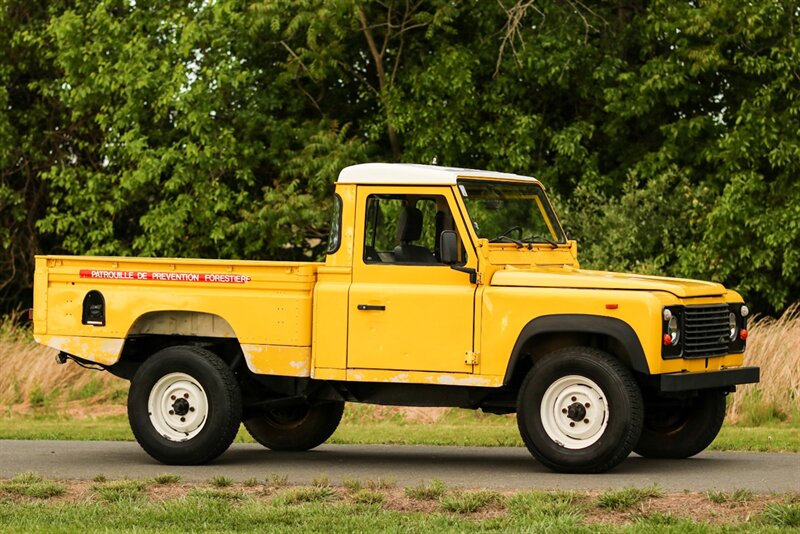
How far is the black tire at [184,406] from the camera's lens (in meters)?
12.1

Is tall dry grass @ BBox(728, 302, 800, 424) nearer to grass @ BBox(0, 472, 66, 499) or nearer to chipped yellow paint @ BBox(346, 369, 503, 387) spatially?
chipped yellow paint @ BBox(346, 369, 503, 387)

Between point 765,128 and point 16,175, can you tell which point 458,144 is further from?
point 16,175

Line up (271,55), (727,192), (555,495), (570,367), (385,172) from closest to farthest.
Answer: (555,495), (570,367), (385,172), (727,192), (271,55)

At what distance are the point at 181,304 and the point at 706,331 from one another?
419 centimetres

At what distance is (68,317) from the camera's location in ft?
41.8

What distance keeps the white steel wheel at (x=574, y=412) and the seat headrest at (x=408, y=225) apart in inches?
67.5

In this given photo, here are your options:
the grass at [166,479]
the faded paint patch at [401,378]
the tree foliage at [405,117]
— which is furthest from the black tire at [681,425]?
the tree foliage at [405,117]

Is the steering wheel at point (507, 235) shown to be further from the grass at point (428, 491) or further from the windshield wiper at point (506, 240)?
the grass at point (428, 491)

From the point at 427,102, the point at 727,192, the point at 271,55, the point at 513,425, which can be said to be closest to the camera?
the point at 513,425

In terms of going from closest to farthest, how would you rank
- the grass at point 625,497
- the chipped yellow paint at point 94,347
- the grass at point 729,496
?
the grass at point 625,497, the grass at point 729,496, the chipped yellow paint at point 94,347

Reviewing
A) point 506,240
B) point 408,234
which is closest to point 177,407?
point 408,234

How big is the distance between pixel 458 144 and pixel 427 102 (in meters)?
0.93

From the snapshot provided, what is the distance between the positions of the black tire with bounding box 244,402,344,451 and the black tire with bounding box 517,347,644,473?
2.65m

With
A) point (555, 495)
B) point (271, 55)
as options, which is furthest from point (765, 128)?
point (555, 495)
